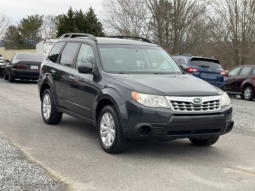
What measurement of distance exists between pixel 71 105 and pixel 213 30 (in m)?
33.6

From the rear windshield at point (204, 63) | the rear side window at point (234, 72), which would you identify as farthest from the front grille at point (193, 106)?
the rear side window at point (234, 72)

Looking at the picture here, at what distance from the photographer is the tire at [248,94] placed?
15516 millimetres

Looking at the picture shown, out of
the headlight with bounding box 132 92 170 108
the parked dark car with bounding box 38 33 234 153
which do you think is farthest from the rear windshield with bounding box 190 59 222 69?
the headlight with bounding box 132 92 170 108

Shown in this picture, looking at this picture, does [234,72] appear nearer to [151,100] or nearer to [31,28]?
[151,100]

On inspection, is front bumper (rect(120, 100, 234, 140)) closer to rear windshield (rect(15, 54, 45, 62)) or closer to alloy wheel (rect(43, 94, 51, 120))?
alloy wheel (rect(43, 94, 51, 120))

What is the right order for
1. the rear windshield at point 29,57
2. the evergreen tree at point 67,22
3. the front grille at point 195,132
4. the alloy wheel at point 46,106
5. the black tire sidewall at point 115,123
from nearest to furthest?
the front grille at point 195,132 < the black tire sidewall at point 115,123 < the alloy wheel at point 46,106 < the rear windshield at point 29,57 < the evergreen tree at point 67,22

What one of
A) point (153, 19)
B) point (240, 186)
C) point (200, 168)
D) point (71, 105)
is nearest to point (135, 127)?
point (200, 168)

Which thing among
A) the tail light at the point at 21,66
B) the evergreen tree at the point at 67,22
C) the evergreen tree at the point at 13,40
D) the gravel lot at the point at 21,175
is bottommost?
the gravel lot at the point at 21,175

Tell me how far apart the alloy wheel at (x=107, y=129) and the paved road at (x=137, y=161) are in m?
0.20

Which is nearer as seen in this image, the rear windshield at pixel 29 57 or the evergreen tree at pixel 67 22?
the rear windshield at pixel 29 57

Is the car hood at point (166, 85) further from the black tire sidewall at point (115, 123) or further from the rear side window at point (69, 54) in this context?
the rear side window at point (69, 54)

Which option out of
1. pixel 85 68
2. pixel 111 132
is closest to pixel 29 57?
pixel 85 68

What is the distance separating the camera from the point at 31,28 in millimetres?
82438

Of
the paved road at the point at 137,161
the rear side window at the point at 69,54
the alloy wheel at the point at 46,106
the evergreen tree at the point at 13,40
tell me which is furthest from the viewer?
the evergreen tree at the point at 13,40
